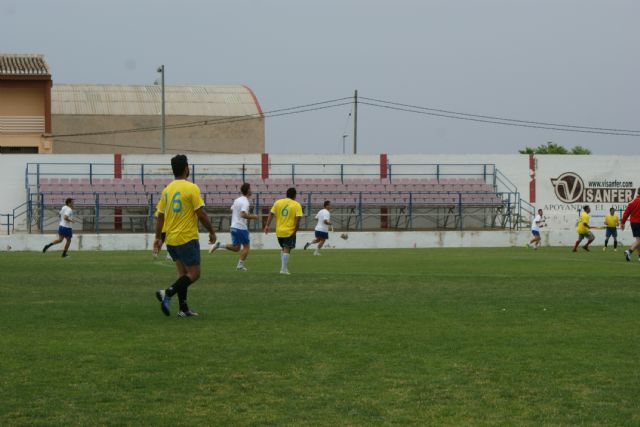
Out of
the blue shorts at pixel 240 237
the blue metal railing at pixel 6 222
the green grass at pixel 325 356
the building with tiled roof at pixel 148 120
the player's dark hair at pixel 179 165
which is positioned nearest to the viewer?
the green grass at pixel 325 356

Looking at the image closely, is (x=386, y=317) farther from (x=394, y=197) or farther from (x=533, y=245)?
(x=394, y=197)

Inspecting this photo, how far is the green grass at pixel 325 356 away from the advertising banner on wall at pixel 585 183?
125ft

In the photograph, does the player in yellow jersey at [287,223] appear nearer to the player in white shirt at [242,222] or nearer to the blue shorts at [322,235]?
the player in white shirt at [242,222]

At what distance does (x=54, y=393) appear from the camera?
7.86m

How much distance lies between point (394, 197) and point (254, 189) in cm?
694

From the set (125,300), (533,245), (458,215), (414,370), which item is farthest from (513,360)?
(458,215)

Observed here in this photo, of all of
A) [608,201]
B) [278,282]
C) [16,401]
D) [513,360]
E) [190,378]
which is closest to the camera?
[16,401]

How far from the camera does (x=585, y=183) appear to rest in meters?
55.8

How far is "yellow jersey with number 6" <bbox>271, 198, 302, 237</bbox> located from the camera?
2186 cm

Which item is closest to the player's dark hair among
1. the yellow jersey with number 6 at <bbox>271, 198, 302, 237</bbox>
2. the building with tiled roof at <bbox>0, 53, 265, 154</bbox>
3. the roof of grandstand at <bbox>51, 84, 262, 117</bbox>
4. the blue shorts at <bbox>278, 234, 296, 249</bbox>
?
the blue shorts at <bbox>278, 234, 296, 249</bbox>

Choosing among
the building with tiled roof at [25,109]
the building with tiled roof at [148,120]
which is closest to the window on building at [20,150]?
the building with tiled roof at [25,109]

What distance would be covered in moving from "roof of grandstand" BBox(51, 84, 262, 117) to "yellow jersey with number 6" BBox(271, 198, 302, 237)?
52981 mm

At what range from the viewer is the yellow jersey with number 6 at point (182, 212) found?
41.1 feet

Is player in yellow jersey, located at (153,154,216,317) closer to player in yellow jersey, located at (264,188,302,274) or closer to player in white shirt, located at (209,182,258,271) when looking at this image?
player in yellow jersey, located at (264,188,302,274)
